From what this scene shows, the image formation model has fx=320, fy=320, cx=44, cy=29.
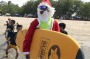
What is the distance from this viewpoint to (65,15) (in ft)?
332

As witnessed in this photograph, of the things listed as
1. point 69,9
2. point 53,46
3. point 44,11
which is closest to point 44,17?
point 44,11

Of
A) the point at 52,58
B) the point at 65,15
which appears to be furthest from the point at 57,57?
the point at 65,15

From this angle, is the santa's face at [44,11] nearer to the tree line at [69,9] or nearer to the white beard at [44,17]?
the white beard at [44,17]

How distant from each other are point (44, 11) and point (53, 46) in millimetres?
652

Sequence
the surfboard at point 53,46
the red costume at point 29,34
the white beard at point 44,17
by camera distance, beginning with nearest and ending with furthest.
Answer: the surfboard at point 53,46
the red costume at point 29,34
the white beard at point 44,17

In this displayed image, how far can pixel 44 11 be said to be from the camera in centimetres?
570

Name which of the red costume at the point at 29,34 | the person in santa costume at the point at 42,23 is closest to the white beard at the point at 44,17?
the person in santa costume at the point at 42,23

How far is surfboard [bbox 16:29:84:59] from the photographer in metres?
5.20

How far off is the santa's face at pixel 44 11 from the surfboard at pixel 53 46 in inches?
9.4

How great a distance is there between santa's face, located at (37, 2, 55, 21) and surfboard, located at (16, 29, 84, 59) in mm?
239

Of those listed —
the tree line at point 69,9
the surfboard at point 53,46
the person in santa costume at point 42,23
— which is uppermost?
the person in santa costume at point 42,23

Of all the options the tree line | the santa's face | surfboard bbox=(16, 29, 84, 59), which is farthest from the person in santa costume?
the tree line

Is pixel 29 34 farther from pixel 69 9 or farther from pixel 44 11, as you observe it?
pixel 69 9

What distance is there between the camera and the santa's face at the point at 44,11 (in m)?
5.66
